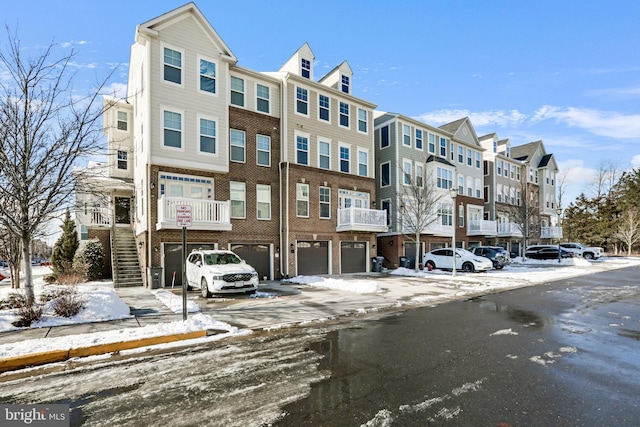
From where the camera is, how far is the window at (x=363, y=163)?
24.3 meters

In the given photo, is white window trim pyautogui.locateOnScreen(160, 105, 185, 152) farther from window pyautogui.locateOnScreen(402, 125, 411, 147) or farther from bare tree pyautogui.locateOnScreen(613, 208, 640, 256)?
bare tree pyautogui.locateOnScreen(613, 208, 640, 256)

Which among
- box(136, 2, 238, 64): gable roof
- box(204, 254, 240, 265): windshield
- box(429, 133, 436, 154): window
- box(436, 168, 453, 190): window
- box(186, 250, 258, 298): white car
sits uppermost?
box(136, 2, 238, 64): gable roof

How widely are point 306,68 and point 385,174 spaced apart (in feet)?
33.5

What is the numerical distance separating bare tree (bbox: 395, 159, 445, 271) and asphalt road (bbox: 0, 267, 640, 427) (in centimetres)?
1579

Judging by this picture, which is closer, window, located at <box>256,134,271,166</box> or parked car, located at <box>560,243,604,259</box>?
window, located at <box>256,134,271,166</box>

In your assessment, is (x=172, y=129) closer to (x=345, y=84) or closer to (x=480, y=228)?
(x=345, y=84)

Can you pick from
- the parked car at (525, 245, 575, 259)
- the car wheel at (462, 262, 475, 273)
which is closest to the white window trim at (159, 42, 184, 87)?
the car wheel at (462, 262, 475, 273)

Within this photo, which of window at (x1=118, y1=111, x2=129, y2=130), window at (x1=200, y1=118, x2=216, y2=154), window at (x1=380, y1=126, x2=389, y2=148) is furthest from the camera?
window at (x1=380, y1=126, x2=389, y2=148)

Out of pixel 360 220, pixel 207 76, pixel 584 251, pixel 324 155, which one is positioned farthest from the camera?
pixel 584 251

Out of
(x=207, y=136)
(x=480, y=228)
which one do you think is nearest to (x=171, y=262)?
(x=207, y=136)

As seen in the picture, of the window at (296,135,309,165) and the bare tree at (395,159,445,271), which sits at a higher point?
the window at (296,135,309,165)

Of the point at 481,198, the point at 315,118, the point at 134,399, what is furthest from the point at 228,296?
the point at 481,198

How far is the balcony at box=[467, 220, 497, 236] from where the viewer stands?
33.3 metres

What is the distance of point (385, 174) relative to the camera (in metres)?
27.7
